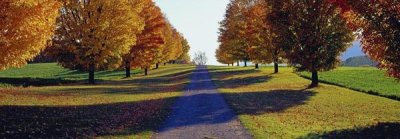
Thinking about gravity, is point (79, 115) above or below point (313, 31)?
below

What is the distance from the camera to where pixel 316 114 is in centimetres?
2412

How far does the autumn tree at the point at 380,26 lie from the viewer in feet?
60.3

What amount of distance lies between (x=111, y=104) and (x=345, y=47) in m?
19.8

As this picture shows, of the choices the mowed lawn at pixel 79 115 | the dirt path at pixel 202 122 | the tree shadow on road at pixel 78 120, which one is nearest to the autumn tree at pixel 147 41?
the mowed lawn at pixel 79 115

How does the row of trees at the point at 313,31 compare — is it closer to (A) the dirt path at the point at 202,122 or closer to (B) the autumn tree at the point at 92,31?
(A) the dirt path at the point at 202,122

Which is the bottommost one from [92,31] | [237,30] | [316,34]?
[316,34]

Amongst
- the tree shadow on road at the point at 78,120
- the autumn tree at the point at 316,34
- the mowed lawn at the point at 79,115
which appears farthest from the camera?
the autumn tree at the point at 316,34

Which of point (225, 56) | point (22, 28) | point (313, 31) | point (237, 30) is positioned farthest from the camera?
point (225, 56)

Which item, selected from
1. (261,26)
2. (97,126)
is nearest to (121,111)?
(97,126)

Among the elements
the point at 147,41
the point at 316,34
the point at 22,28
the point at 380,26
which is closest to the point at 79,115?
the point at 22,28

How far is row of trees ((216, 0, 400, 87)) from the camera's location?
18.8m

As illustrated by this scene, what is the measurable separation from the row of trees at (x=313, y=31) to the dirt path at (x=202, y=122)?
678 centimetres

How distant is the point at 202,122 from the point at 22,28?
33.3 feet

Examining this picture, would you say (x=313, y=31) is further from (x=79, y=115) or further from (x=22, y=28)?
(x=22, y=28)
